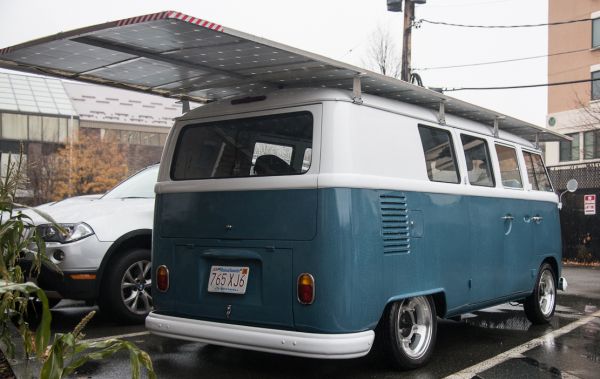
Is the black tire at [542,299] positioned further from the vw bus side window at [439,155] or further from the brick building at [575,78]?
the brick building at [575,78]

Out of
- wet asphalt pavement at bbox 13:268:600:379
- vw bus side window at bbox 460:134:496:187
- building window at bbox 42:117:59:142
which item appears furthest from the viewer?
building window at bbox 42:117:59:142

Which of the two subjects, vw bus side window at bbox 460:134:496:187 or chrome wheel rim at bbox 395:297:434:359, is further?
vw bus side window at bbox 460:134:496:187

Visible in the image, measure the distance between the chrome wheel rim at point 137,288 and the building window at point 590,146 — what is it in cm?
2935

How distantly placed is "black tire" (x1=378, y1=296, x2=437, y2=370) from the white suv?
3.07 meters

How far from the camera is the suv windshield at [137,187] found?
7.62 m

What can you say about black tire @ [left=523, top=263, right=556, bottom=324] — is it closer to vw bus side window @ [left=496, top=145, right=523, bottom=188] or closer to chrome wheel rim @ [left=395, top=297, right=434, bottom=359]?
vw bus side window @ [left=496, top=145, right=523, bottom=188]

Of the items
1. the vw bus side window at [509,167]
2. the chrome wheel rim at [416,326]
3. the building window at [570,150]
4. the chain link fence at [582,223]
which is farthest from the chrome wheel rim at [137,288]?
the building window at [570,150]

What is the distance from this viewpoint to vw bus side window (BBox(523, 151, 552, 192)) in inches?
296

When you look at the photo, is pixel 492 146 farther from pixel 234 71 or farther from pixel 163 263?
pixel 163 263

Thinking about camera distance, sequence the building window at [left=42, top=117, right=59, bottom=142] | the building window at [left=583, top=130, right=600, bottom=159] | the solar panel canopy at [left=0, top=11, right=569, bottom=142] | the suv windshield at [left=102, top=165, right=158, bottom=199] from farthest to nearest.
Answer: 1. the building window at [left=42, top=117, right=59, bottom=142]
2. the building window at [left=583, top=130, right=600, bottom=159]
3. the suv windshield at [left=102, top=165, right=158, bottom=199]
4. the solar panel canopy at [left=0, top=11, right=569, bottom=142]

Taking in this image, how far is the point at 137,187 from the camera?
7750mm

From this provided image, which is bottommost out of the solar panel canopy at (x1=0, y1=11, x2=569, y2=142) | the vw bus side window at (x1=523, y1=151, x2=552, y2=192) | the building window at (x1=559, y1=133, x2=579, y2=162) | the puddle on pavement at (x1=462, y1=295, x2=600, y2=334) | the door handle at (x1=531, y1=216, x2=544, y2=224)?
the puddle on pavement at (x1=462, y1=295, x2=600, y2=334)

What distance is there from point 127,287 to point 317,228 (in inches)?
126

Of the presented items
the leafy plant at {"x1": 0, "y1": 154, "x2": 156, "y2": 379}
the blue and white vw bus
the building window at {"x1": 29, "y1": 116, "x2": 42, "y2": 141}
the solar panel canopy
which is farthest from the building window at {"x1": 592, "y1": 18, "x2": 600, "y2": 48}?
the building window at {"x1": 29, "y1": 116, "x2": 42, "y2": 141}
